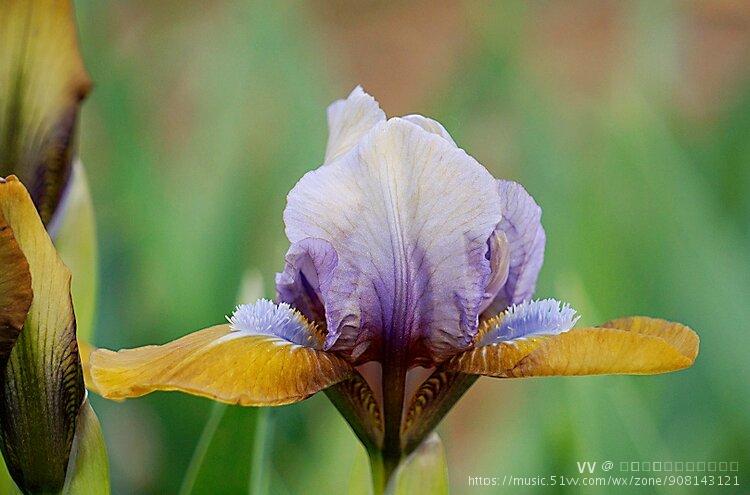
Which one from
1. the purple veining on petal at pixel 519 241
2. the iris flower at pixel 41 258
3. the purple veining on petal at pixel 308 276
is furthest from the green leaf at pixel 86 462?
the purple veining on petal at pixel 519 241

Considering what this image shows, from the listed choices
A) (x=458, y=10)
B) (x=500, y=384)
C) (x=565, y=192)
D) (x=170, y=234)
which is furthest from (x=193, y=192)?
(x=458, y=10)

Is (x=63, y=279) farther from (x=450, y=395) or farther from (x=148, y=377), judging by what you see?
(x=450, y=395)

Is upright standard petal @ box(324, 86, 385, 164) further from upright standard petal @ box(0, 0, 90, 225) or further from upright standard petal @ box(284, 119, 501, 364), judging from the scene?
upright standard petal @ box(0, 0, 90, 225)

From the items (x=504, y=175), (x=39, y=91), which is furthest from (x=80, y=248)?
(x=504, y=175)

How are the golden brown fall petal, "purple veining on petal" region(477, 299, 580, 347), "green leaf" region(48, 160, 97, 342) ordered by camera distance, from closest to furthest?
the golden brown fall petal, "purple veining on petal" region(477, 299, 580, 347), "green leaf" region(48, 160, 97, 342)

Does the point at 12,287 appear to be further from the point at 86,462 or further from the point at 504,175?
the point at 504,175

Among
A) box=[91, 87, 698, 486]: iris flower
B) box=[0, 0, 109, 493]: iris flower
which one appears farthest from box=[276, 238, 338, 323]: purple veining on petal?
box=[0, 0, 109, 493]: iris flower

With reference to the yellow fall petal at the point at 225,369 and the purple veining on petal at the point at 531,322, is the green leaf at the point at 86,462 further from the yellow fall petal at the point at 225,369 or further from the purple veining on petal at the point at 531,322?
the purple veining on petal at the point at 531,322
